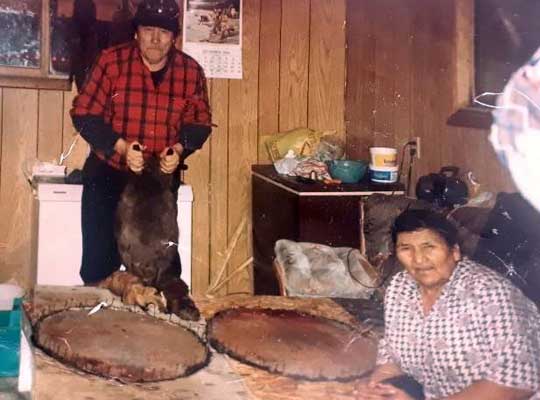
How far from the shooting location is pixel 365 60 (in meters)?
1.35

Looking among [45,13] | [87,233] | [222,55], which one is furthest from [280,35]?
[87,233]

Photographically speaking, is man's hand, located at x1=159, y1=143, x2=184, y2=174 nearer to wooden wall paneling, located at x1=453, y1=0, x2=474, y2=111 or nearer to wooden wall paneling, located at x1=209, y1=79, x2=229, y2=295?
wooden wall paneling, located at x1=209, y1=79, x2=229, y2=295

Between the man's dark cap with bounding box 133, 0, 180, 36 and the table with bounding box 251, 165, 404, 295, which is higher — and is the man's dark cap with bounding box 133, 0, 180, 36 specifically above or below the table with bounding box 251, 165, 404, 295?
above

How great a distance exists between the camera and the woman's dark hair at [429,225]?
2.42ft

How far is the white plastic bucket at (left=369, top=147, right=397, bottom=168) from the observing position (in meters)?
1.24

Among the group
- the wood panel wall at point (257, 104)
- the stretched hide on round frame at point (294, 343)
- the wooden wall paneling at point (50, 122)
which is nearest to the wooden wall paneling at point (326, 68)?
the wood panel wall at point (257, 104)

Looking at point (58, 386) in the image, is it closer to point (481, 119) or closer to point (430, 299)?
point (430, 299)

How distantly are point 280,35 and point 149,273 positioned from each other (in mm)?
739

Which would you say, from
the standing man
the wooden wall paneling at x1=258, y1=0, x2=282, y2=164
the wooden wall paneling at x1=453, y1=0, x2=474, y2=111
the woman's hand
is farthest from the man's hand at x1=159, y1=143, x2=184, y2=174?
the woman's hand

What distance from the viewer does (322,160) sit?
1.52m

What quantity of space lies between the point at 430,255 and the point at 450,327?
77 mm

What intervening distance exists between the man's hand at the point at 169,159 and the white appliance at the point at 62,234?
0.22 ft

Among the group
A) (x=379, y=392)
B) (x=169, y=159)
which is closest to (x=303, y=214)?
(x=169, y=159)

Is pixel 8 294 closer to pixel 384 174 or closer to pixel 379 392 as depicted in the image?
pixel 384 174
